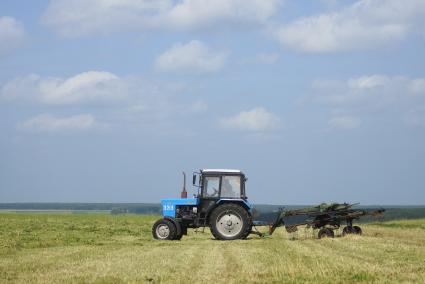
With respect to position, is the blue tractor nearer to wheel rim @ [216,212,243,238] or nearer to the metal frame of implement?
wheel rim @ [216,212,243,238]

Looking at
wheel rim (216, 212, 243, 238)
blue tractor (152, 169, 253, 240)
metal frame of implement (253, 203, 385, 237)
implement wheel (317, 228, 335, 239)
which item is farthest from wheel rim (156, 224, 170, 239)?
implement wheel (317, 228, 335, 239)

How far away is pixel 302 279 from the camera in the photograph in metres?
12.4

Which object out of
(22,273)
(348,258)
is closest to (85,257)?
(22,273)

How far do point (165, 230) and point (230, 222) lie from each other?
98.6 inches

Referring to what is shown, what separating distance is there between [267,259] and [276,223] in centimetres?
1038

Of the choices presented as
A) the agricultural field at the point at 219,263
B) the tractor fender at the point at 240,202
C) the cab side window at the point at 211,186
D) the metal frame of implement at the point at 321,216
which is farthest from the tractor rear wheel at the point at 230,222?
the agricultural field at the point at 219,263

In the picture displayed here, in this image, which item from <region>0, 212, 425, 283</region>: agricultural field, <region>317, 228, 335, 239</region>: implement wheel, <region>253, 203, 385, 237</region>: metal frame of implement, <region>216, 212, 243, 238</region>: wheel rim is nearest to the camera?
<region>0, 212, 425, 283</region>: agricultural field

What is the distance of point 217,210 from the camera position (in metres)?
24.8

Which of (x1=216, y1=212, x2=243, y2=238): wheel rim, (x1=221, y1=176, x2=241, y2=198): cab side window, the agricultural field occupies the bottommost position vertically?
the agricultural field

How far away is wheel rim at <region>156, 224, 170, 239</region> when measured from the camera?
25656mm

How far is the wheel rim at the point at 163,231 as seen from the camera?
84.2ft

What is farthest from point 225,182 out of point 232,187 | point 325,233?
point 325,233

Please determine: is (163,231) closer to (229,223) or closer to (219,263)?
(229,223)

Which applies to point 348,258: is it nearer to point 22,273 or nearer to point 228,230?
point 22,273
